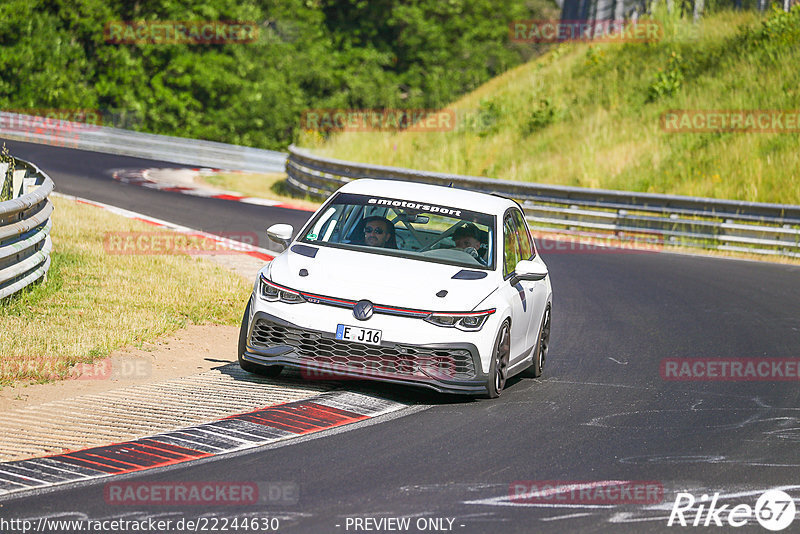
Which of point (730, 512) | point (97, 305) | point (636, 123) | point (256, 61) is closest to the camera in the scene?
point (730, 512)

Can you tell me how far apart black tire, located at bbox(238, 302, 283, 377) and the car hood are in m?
0.42

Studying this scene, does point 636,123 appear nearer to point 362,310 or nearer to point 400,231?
point 400,231

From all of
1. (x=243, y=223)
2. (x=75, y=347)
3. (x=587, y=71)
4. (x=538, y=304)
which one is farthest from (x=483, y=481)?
(x=587, y=71)

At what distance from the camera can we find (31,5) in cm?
4881

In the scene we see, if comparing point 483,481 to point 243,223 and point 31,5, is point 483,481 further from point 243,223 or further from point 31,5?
point 31,5

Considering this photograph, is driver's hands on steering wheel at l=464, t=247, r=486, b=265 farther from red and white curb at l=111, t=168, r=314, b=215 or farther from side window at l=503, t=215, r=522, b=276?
red and white curb at l=111, t=168, r=314, b=215

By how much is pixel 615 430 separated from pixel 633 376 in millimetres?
2371

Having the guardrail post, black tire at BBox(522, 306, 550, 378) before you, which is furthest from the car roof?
the guardrail post

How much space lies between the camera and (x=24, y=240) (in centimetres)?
1186

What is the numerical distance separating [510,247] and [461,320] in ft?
5.24

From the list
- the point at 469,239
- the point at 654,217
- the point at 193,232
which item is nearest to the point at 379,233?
the point at 469,239

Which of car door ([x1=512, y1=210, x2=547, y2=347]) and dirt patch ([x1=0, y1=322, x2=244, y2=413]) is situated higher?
car door ([x1=512, y1=210, x2=547, y2=347])

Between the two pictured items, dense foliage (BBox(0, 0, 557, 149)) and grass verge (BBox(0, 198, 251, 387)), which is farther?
dense foliage (BBox(0, 0, 557, 149))

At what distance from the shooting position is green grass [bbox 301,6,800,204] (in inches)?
1062
